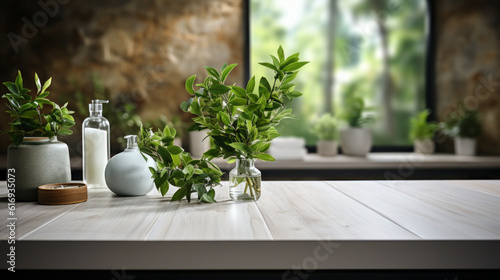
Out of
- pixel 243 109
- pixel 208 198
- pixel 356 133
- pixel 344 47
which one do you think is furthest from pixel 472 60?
pixel 208 198

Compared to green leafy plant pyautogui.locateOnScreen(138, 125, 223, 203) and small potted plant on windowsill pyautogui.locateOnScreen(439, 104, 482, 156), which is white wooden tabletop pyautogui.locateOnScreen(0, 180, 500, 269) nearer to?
green leafy plant pyautogui.locateOnScreen(138, 125, 223, 203)

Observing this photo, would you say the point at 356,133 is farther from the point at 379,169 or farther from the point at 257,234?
the point at 257,234

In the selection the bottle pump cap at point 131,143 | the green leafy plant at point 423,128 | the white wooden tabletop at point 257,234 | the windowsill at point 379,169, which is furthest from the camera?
the green leafy plant at point 423,128

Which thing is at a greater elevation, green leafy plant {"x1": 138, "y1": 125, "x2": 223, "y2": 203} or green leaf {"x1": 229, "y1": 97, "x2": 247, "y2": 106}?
green leaf {"x1": 229, "y1": 97, "x2": 247, "y2": 106}

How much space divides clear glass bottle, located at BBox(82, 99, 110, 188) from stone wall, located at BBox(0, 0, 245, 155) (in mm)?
1731

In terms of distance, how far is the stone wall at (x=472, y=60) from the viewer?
285 centimetres

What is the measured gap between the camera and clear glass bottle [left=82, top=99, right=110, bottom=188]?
3.76ft

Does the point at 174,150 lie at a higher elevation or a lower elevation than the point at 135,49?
lower

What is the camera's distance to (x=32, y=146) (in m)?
0.99

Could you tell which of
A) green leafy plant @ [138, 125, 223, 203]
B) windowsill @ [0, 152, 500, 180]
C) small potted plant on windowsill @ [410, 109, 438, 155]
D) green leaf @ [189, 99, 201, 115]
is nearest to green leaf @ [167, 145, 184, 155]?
green leafy plant @ [138, 125, 223, 203]

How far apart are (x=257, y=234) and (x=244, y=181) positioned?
31 cm

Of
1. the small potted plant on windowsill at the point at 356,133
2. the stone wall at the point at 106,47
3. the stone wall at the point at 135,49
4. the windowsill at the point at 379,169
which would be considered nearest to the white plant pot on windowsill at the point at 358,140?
the small potted plant on windowsill at the point at 356,133

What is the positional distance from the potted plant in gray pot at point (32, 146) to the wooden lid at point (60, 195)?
51mm

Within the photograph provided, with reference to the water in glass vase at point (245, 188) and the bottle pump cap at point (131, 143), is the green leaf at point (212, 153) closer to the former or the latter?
the water in glass vase at point (245, 188)
